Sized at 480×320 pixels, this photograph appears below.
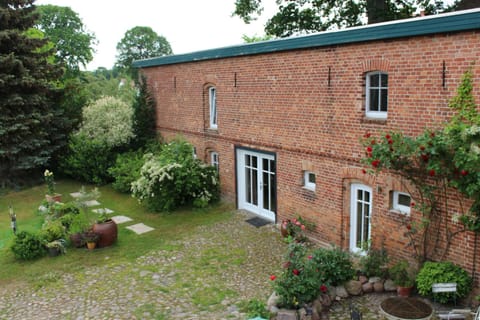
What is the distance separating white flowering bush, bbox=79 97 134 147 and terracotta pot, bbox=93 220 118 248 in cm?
741

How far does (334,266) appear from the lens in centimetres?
830

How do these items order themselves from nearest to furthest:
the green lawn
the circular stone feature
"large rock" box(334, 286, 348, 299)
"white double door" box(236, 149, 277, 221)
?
the circular stone feature
"large rock" box(334, 286, 348, 299)
the green lawn
"white double door" box(236, 149, 277, 221)

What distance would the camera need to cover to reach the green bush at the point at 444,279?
302 inches

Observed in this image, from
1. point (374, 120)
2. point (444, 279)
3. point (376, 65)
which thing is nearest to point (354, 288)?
point (444, 279)

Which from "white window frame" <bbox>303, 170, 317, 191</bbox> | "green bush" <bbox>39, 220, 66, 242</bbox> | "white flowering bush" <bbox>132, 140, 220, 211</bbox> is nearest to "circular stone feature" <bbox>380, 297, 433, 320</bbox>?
"white window frame" <bbox>303, 170, 317, 191</bbox>

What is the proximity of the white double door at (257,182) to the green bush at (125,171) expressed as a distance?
14.6 ft

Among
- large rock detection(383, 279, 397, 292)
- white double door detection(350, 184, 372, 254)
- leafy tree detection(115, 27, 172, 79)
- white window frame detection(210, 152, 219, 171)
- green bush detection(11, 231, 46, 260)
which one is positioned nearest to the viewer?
large rock detection(383, 279, 397, 292)

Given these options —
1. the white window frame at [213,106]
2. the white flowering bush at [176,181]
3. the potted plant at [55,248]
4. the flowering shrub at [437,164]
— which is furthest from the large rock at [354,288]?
the white window frame at [213,106]

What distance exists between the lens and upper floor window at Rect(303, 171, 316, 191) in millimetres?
11467

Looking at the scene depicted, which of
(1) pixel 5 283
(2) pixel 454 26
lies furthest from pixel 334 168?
(1) pixel 5 283

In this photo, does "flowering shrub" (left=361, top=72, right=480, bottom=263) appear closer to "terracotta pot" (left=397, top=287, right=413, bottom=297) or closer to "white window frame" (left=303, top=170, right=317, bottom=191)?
"terracotta pot" (left=397, top=287, right=413, bottom=297)

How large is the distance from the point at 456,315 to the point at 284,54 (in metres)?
7.36

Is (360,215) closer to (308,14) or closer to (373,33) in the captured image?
(373,33)

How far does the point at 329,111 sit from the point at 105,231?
6659 mm
